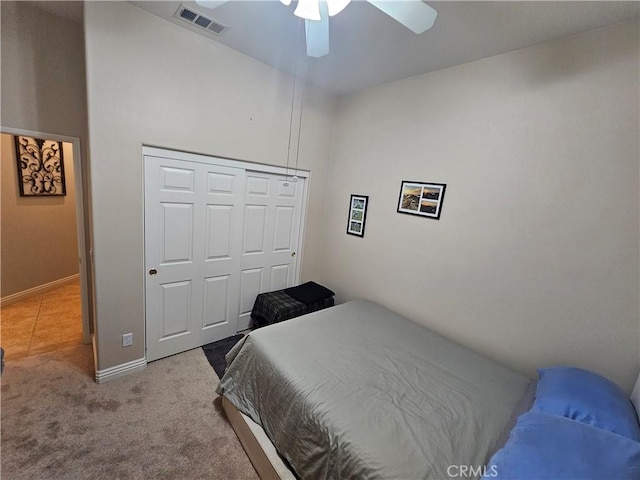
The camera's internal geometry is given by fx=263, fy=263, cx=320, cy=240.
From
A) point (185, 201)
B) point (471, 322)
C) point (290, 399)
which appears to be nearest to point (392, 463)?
point (290, 399)

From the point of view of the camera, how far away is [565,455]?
885 millimetres

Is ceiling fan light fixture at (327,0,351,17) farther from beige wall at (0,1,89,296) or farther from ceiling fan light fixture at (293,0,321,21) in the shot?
beige wall at (0,1,89,296)

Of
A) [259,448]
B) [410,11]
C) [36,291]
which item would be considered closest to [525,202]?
[410,11]

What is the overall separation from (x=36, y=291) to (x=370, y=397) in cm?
435

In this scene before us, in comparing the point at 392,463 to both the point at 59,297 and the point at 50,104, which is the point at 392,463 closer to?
the point at 50,104

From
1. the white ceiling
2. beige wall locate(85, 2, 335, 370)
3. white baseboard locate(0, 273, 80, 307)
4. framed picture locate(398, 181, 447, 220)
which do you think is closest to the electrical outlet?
beige wall locate(85, 2, 335, 370)

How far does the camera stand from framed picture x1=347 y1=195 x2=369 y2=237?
9.18ft

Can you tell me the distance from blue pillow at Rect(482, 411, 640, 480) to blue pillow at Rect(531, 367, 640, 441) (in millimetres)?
187

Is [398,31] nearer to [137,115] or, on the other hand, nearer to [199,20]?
[199,20]

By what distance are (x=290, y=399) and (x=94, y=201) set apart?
6.07 feet

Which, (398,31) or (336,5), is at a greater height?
(398,31)

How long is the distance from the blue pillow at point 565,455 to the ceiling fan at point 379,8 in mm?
1753

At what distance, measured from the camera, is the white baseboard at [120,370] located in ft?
6.73

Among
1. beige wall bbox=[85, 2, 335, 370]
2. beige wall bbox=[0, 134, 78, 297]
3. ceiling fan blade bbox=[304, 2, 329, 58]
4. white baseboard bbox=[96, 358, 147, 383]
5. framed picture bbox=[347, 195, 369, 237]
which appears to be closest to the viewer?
ceiling fan blade bbox=[304, 2, 329, 58]
